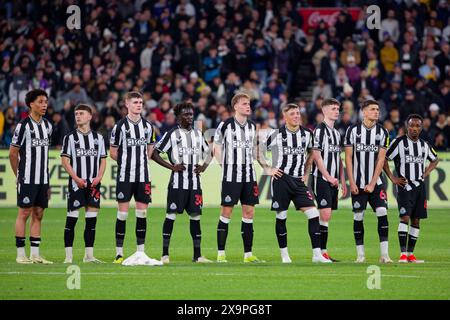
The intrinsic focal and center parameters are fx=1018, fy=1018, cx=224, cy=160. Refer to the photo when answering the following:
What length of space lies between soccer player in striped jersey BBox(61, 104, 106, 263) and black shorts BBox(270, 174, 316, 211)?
2.35 m

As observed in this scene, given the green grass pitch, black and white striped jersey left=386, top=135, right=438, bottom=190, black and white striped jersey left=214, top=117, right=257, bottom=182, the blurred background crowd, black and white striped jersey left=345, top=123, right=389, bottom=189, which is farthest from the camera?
the blurred background crowd

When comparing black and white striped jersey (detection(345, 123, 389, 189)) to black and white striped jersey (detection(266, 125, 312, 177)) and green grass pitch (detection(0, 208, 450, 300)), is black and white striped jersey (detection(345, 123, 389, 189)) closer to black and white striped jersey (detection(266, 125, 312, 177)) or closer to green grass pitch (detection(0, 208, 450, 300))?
black and white striped jersey (detection(266, 125, 312, 177))

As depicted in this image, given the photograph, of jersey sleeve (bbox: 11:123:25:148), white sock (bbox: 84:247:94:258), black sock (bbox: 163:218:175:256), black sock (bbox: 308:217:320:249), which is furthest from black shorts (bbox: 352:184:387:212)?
jersey sleeve (bbox: 11:123:25:148)

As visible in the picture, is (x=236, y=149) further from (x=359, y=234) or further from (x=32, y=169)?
(x=32, y=169)

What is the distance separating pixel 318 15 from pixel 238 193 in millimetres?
17885

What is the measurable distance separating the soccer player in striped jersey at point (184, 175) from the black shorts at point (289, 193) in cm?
103

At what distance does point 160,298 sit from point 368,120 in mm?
4845

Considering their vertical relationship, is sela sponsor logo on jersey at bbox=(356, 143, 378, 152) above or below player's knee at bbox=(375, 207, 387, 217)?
above

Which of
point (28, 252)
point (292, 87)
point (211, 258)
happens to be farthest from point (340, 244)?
point (292, 87)

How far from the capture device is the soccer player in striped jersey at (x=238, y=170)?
13672mm

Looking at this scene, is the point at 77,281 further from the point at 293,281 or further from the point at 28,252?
the point at 28,252

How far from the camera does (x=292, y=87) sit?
91.6 feet

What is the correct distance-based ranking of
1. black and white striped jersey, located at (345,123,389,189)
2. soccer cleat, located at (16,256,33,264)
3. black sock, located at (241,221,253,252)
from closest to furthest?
soccer cleat, located at (16,256,33,264), black sock, located at (241,221,253,252), black and white striped jersey, located at (345,123,389,189)

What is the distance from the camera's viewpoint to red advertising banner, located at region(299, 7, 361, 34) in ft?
99.5
